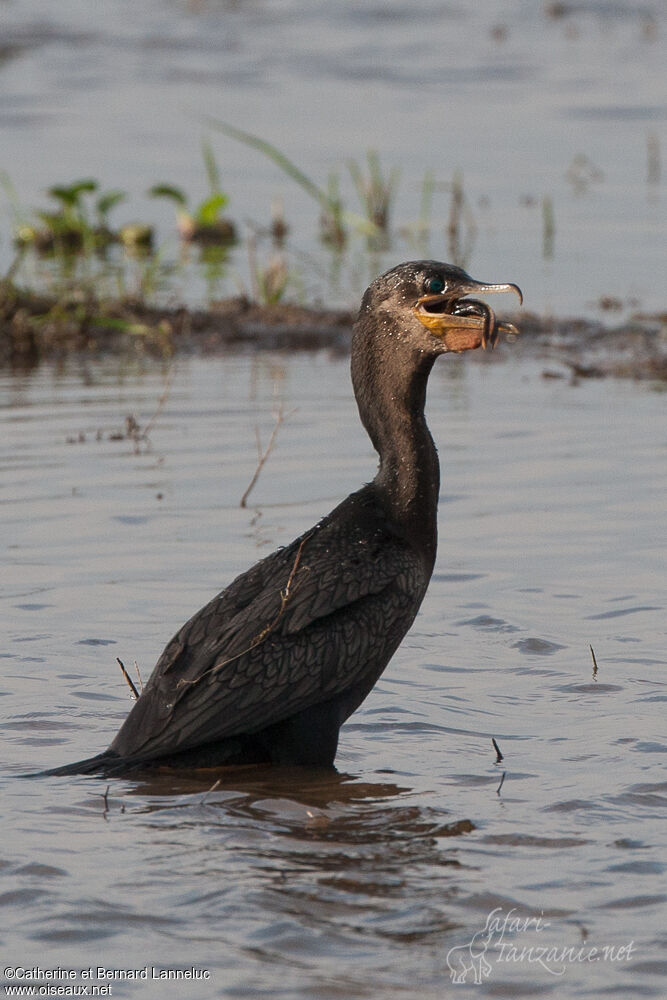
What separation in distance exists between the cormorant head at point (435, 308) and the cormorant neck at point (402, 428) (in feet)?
0.17

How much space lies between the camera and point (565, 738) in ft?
18.1

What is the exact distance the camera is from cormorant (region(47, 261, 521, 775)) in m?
5.00

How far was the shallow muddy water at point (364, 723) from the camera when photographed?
4117 mm

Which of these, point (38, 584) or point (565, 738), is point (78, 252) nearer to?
point (38, 584)

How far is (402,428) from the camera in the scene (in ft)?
18.1

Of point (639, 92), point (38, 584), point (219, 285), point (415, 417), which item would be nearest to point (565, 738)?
point (415, 417)

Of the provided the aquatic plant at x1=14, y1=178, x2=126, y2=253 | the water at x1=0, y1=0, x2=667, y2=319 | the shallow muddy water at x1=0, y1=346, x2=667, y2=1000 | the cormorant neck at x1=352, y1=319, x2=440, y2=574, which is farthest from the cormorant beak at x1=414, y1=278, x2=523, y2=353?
the aquatic plant at x1=14, y1=178, x2=126, y2=253

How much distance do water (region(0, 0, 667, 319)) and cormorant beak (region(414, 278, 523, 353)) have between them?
6.47 metres

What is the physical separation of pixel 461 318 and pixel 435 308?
5.3 inches

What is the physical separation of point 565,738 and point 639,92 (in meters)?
15.7

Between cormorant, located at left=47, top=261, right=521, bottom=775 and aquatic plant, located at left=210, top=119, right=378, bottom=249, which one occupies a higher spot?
aquatic plant, located at left=210, top=119, right=378, bottom=249

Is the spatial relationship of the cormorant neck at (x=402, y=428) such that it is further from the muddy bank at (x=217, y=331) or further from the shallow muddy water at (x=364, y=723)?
the muddy bank at (x=217, y=331)

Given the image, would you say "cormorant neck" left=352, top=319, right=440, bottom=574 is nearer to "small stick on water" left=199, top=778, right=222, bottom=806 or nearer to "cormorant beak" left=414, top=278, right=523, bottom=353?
"cormorant beak" left=414, top=278, right=523, bottom=353

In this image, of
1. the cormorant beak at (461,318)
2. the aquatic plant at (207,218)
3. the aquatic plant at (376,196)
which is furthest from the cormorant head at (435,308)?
the aquatic plant at (376,196)
